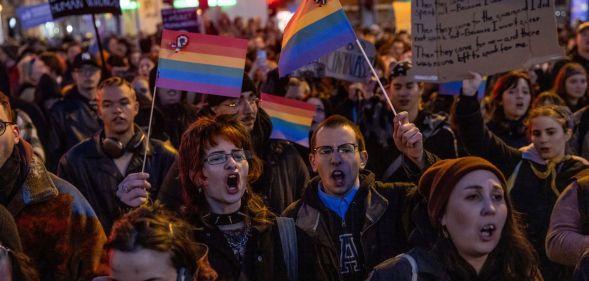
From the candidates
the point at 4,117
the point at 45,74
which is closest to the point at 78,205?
the point at 4,117

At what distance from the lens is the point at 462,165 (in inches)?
127

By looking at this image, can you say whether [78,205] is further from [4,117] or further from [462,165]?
[462,165]

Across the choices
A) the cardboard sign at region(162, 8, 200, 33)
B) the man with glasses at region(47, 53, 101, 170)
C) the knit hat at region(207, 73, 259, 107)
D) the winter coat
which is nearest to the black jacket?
the knit hat at region(207, 73, 259, 107)

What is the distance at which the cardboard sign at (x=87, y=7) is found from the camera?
→ 7617 millimetres

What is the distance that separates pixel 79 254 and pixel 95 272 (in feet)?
0.44

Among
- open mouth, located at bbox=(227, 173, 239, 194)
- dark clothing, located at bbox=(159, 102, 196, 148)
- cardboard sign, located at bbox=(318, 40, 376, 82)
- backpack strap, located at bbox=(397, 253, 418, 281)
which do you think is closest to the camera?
backpack strap, located at bbox=(397, 253, 418, 281)

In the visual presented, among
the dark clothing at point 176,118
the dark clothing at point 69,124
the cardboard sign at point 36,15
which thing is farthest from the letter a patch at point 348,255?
the cardboard sign at point 36,15

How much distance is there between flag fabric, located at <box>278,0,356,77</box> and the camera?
479cm

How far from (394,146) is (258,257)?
2833 mm

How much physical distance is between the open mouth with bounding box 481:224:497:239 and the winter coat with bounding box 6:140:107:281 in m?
1.56

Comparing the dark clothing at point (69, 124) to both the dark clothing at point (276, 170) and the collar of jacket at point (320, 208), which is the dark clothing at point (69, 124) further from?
the collar of jacket at point (320, 208)

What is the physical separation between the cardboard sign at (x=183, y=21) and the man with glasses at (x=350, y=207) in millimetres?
6484

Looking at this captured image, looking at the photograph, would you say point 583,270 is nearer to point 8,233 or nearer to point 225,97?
point 8,233

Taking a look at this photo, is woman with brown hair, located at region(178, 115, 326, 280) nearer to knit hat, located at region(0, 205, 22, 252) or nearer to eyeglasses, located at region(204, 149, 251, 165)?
eyeglasses, located at region(204, 149, 251, 165)
